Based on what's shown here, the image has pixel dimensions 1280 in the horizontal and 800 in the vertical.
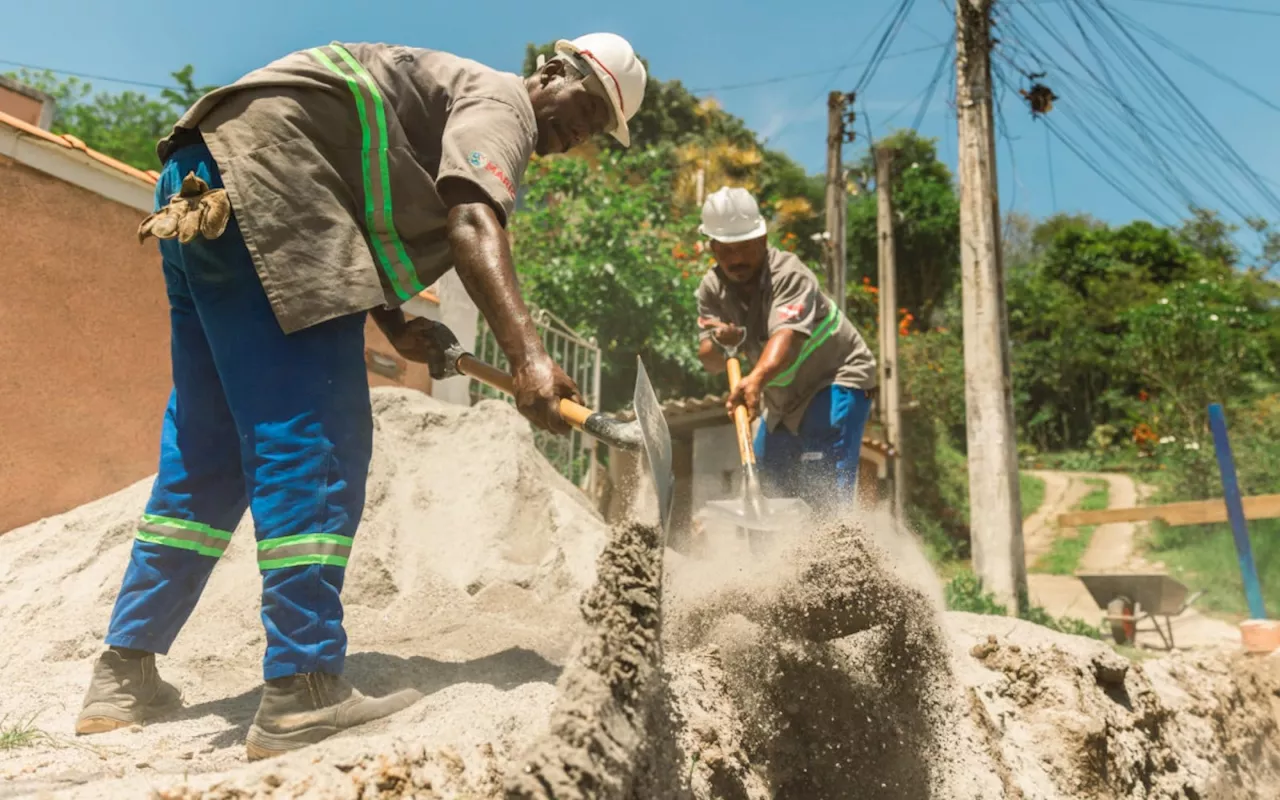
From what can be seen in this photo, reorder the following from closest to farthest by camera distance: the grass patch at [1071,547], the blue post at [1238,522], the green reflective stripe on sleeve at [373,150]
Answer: the green reflective stripe on sleeve at [373,150]
the blue post at [1238,522]
the grass patch at [1071,547]

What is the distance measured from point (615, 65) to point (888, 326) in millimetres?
9470

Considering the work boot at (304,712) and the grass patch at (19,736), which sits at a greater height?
the work boot at (304,712)

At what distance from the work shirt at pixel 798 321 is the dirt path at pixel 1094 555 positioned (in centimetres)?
324

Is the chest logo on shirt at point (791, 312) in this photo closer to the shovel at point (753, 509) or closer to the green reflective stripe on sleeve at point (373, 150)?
the shovel at point (753, 509)

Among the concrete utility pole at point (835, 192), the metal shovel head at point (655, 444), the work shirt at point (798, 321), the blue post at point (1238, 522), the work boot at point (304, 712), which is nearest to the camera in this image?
the work boot at point (304, 712)

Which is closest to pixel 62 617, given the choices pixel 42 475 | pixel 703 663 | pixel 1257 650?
pixel 42 475

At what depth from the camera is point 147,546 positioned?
2146 mm

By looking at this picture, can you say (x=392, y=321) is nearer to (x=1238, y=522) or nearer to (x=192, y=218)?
(x=192, y=218)

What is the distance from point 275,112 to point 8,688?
1.61 meters

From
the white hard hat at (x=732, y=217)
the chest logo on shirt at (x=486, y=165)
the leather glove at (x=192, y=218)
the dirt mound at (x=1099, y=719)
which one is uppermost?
the white hard hat at (x=732, y=217)

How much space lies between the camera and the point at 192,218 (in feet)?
6.44

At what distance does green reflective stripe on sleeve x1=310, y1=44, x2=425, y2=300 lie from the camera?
84.4 inches

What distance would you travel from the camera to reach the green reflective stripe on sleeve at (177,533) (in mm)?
2148

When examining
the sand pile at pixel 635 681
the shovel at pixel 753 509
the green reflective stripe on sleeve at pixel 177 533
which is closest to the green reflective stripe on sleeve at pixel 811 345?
the shovel at pixel 753 509
